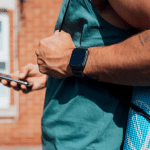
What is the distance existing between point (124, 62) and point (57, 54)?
0.33 m

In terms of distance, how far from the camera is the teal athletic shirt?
923mm

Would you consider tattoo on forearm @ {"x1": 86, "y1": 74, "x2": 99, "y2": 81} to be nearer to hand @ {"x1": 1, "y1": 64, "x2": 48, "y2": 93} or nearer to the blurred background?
hand @ {"x1": 1, "y1": 64, "x2": 48, "y2": 93}

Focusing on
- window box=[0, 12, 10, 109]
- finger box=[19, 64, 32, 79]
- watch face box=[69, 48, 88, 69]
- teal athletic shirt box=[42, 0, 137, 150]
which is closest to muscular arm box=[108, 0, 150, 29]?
teal athletic shirt box=[42, 0, 137, 150]

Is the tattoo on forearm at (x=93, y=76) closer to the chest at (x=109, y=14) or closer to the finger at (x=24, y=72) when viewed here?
the chest at (x=109, y=14)

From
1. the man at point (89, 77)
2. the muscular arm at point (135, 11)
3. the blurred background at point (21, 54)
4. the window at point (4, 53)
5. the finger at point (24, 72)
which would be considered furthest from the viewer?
the window at point (4, 53)

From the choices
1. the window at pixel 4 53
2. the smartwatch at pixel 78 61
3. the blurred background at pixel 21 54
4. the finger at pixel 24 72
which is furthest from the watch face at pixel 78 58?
the window at pixel 4 53

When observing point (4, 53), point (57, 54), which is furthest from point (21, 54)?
point (57, 54)

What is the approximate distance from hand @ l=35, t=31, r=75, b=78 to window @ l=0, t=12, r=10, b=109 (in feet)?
11.8

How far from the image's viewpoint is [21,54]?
427 cm

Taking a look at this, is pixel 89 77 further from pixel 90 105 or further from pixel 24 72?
pixel 24 72

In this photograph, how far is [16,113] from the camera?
4332 millimetres

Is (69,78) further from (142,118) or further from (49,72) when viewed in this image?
(142,118)

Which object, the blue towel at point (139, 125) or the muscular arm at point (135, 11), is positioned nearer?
the muscular arm at point (135, 11)

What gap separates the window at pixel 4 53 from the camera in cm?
434
